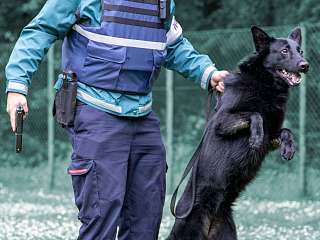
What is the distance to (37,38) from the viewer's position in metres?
4.65

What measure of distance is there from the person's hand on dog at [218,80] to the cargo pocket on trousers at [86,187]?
1.02 meters

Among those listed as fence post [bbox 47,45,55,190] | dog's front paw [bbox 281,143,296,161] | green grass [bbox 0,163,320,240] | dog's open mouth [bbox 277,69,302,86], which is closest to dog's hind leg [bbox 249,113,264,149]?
dog's front paw [bbox 281,143,296,161]

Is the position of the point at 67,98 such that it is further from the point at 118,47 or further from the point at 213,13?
the point at 213,13

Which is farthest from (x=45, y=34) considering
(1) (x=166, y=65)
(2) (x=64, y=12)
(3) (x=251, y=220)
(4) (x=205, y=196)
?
(3) (x=251, y=220)

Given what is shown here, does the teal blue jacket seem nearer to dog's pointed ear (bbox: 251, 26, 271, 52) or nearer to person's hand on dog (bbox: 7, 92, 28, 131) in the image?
person's hand on dog (bbox: 7, 92, 28, 131)

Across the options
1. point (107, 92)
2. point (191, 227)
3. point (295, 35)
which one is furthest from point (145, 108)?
point (295, 35)

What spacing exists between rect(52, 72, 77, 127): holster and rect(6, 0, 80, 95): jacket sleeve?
0.19 m

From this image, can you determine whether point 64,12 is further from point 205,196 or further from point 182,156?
point 182,156

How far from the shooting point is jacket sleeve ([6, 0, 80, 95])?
4578mm

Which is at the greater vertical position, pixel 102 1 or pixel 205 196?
pixel 102 1

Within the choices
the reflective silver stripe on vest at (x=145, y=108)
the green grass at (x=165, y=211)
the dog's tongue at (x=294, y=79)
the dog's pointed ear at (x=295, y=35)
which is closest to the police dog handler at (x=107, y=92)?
the reflective silver stripe on vest at (x=145, y=108)

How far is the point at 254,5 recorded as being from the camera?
57.8 feet

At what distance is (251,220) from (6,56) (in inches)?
276

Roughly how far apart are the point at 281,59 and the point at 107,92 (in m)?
1.27
